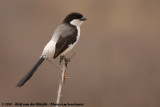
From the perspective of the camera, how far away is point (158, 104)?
308 inches

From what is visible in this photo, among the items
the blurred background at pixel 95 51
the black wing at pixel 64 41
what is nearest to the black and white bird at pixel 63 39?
the black wing at pixel 64 41

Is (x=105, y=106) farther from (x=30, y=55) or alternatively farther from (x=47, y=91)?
(x=30, y=55)

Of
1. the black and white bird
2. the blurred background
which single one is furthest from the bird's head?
the blurred background

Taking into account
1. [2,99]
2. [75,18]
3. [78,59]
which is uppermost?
[75,18]

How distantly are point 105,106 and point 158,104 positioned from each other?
73 cm

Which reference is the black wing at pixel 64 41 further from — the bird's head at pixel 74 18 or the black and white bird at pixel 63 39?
the bird's head at pixel 74 18

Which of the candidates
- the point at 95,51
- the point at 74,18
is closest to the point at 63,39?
the point at 74,18

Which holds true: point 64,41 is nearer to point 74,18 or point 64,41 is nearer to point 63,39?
point 63,39

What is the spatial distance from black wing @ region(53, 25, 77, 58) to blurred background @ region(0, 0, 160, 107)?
7.19ft

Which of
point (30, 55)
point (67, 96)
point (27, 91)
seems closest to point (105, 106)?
point (67, 96)

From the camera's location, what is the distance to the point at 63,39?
5.58 metres

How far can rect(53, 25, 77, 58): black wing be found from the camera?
17.9 feet

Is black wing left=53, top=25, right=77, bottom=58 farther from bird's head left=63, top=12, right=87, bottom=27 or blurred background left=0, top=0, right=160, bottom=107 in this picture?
blurred background left=0, top=0, right=160, bottom=107

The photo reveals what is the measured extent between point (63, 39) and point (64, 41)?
0.08 feet
